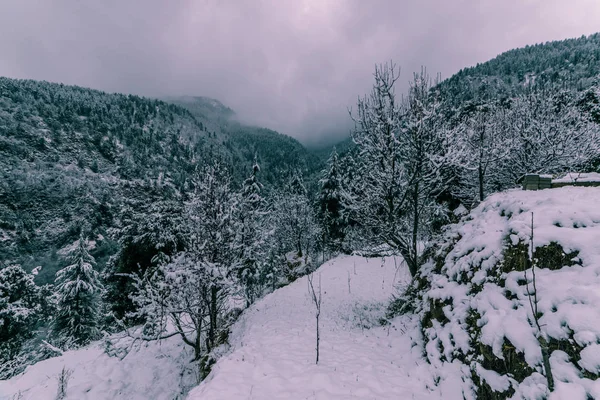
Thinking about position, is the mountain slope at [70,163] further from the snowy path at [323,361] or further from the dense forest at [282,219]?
the snowy path at [323,361]

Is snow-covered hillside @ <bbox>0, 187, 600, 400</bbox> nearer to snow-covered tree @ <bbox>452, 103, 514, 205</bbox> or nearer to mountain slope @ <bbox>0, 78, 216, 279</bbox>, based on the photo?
snow-covered tree @ <bbox>452, 103, 514, 205</bbox>

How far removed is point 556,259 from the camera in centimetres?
470

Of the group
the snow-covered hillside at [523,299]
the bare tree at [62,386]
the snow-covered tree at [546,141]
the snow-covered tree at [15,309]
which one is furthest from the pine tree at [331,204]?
the snow-covered tree at [15,309]

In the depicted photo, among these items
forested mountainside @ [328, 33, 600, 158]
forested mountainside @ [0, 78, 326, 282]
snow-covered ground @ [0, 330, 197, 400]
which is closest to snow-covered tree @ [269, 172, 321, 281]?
forested mountainside @ [0, 78, 326, 282]

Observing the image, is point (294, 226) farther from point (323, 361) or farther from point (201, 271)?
point (323, 361)

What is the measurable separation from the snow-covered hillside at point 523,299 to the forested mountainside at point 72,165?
987 inches

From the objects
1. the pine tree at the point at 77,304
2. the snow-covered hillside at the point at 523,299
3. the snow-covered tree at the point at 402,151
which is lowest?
the pine tree at the point at 77,304

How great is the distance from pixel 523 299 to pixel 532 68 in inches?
8232

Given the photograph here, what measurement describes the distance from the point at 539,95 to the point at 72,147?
161936 mm

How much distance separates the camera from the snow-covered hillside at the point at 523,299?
353 centimetres

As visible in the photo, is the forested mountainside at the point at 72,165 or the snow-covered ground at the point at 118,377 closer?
the snow-covered ground at the point at 118,377

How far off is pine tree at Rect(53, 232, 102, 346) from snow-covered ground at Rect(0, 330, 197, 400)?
10127mm

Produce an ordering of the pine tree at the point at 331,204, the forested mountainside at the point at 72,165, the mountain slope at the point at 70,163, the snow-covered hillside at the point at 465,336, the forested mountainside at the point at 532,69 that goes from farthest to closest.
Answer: the forested mountainside at the point at 532,69 → the mountain slope at the point at 70,163 → the forested mountainside at the point at 72,165 → the pine tree at the point at 331,204 → the snow-covered hillside at the point at 465,336

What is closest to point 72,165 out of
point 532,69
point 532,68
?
point 532,69
